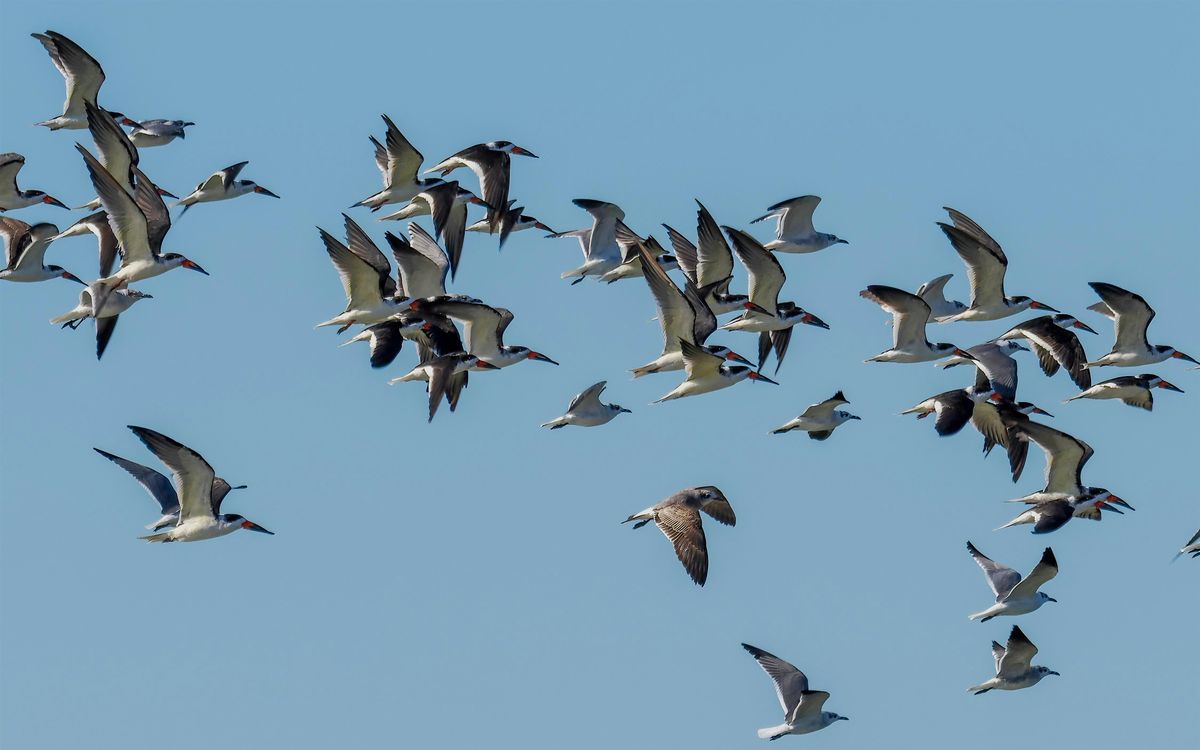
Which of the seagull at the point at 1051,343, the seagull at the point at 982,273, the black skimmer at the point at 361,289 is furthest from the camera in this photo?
the seagull at the point at 1051,343

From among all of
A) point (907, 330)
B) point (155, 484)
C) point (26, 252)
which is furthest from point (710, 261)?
point (26, 252)

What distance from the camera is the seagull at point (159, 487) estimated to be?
30.5 m

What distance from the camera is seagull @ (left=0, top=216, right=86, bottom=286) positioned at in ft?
110

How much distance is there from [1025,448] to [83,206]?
1418 cm

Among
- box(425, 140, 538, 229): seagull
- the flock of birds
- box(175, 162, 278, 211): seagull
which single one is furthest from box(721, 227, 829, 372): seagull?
box(175, 162, 278, 211): seagull

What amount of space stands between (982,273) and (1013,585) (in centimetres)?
487

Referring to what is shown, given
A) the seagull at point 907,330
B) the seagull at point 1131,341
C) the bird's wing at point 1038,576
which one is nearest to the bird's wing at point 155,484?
the seagull at point 907,330

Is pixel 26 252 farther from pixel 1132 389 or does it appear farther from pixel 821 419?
pixel 1132 389

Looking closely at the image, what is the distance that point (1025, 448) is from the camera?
3356 centimetres

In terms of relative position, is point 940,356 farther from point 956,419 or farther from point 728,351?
point 728,351

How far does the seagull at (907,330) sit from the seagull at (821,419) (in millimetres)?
1179

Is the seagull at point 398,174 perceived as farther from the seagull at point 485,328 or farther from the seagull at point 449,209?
the seagull at point 485,328

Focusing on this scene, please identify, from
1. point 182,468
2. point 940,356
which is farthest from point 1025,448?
point 182,468

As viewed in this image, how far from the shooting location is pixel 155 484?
31172 mm
